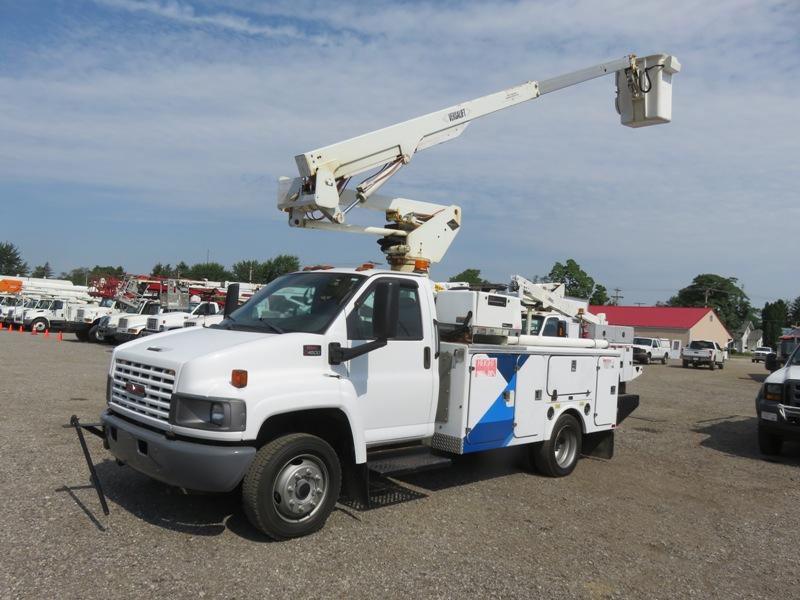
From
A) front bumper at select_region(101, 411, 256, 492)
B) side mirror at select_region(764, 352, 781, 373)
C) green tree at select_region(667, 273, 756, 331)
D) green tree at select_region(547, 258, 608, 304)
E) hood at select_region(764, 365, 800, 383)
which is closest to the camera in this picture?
front bumper at select_region(101, 411, 256, 492)

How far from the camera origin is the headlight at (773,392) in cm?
989

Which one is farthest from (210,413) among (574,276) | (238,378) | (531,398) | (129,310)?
(574,276)

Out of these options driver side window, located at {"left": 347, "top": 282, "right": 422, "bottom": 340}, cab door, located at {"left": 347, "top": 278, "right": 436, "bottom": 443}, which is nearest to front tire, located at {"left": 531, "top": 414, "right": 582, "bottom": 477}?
cab door, located at {"left": 347, "top": 278, "right": 436, "bottom": 443}

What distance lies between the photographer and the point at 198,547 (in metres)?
4.95

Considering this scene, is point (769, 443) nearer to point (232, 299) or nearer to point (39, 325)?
point (232, 299)

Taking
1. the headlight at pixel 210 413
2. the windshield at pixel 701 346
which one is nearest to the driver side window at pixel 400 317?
the headlight at pixel 210 413

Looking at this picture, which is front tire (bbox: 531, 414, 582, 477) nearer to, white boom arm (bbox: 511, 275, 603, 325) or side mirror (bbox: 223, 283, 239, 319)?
white boom arm (bbox: 511, 275, 603, 325)

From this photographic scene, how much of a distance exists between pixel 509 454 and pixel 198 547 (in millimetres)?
4708

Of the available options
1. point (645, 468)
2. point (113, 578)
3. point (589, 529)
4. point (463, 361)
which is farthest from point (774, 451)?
point (113, 578)

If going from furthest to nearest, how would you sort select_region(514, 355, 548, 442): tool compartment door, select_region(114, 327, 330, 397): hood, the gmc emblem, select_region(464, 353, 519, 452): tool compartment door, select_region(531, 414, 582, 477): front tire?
1. select_region(531, 414, 582, 477): front tire
2. select_region(514, 355, 548, 442): tool compartment door
3. select_region(464, 353, 519, 452): tool compartment door
4. the gmc emblem
5. select_region(114, 327, 330, 397): hood

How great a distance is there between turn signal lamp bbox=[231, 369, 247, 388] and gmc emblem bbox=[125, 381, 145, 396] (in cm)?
89

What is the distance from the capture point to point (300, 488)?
205 inches

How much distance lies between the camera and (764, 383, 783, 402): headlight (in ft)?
32.4

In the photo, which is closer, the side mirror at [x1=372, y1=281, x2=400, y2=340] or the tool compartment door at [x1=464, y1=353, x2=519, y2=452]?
the side mirror at [x1=372, y1=281, x2=400, y2=340]
